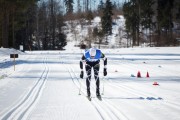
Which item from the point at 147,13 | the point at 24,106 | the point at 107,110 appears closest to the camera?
the point at 107,110

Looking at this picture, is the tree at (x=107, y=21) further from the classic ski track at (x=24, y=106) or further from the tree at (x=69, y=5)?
the classic ski track at (x=24, y=106)

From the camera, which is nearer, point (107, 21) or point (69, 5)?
point (107, 21)

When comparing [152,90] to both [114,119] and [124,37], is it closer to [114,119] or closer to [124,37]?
[114,119]

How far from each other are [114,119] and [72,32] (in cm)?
9938

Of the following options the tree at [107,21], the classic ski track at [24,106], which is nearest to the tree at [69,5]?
the tree at [107,21]

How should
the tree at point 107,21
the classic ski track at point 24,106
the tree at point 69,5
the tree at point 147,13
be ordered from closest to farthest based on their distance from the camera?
the classic ski track at point 24,106 → the tree at point 147,13 → the tree at point 107,21 → the tree at point 69,5

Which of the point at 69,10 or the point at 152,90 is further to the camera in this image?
the point at 69,10

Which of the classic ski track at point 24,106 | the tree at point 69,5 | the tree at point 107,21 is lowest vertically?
the classic ski track at point 24,106

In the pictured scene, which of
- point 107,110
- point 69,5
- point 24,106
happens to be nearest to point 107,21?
point 69,5

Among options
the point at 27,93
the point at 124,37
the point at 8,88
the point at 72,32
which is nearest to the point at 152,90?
the point at 27,93

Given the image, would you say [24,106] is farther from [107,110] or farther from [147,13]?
[147,13]

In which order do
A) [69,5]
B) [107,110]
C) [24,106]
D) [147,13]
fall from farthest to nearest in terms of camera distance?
[69,5] → [147,13] → [24,106] → [107,110]

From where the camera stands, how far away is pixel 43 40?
9231cm

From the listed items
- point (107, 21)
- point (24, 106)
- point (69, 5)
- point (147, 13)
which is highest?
point (69, 5)
